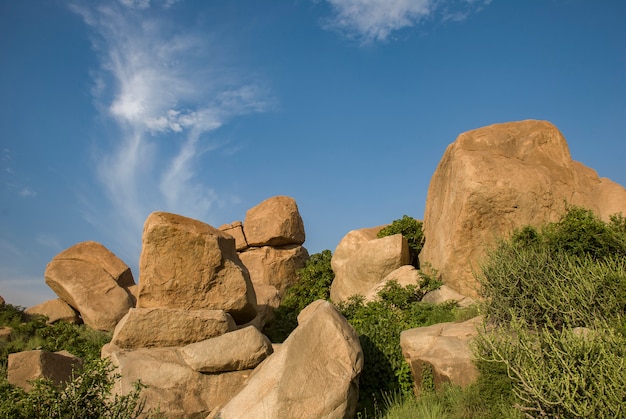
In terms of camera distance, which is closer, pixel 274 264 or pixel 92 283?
pixel 92 283

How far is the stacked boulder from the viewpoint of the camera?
1961cm

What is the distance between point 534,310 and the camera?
381 inches

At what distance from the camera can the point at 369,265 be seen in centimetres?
1583

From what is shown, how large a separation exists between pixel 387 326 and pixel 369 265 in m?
4.61

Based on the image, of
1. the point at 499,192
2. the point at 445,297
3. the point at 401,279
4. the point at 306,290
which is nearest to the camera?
the point at 445,297

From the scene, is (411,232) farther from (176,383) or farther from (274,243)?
(176,383)

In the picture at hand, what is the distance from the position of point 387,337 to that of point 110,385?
18.5 feet

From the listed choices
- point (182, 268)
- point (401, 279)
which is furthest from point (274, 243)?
point (182, 268)

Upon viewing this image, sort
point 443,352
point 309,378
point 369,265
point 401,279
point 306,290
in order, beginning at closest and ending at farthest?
point 309,378 → point 443,352 → point 401,279 → point 369,265 → point 306,290

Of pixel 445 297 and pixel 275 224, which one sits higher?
pixel 275 224

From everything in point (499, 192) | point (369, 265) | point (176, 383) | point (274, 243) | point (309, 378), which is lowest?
point (309, 378)

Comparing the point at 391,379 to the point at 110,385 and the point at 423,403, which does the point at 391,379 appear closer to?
the point at 423,403

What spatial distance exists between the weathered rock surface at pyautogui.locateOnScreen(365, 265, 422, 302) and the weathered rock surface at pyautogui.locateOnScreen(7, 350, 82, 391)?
7.35 meters

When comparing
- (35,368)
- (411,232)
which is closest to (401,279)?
(411,232)
